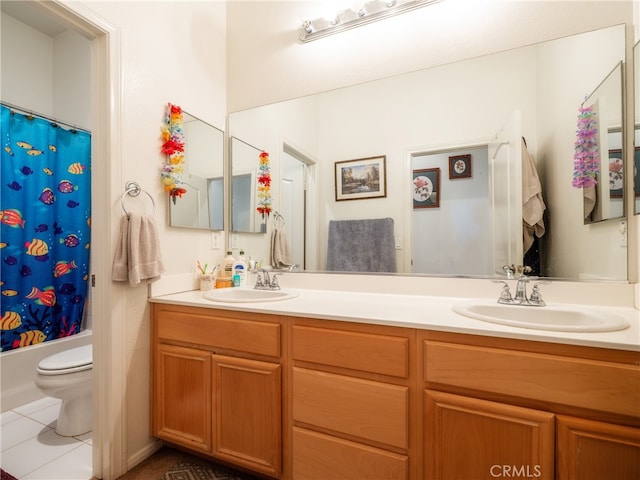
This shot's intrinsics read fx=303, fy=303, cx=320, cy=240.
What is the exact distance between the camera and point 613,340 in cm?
85

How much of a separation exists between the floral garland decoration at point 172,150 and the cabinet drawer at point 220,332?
25.6 inches

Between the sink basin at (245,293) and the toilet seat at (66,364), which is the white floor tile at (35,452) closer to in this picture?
the toilet seat at (66,364)

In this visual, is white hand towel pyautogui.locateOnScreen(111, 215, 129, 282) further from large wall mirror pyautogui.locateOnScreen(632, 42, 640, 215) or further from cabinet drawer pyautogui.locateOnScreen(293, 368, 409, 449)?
large wall mirror pyautogui.locateOnScreen(632, 42, 640, 215)

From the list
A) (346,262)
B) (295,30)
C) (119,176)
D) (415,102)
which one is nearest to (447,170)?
(415,102)

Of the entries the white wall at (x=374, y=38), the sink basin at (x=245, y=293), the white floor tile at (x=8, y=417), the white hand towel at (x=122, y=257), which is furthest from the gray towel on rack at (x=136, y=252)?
the white floor tile at (x=8, y=417)

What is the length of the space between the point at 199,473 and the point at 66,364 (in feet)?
3.13

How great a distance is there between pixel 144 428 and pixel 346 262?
4.43ft

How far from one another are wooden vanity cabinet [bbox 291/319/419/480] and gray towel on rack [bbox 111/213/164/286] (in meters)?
0.76

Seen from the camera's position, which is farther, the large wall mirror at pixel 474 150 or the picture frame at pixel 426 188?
the picture frame at pixel 426 188

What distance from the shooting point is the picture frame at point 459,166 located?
1.51 metres

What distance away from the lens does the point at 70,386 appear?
5.39ft

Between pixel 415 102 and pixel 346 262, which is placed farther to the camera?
pixel 346 262

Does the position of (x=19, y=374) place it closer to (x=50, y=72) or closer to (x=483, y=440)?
(x=50, y=72)

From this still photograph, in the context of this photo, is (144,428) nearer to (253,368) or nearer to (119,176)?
(253,368)
